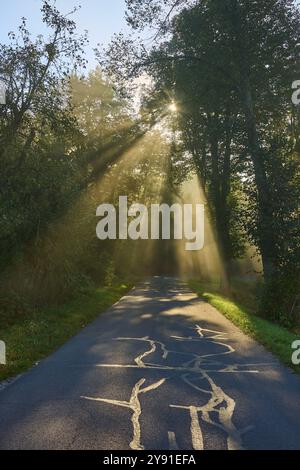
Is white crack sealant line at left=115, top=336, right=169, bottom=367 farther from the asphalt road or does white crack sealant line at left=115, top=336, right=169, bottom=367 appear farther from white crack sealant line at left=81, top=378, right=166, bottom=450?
white crack sealant line at left=81, top=378, right=166, bottom=450

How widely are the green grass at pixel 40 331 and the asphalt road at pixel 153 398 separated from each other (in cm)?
41

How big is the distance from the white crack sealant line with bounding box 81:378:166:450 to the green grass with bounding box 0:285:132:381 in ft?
8.13

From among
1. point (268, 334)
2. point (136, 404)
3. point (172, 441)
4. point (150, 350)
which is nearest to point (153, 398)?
point (136, 404)

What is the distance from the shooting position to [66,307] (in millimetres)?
20547

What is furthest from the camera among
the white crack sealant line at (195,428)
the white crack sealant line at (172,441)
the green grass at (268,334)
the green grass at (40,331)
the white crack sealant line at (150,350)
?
the green grass at (268,334)

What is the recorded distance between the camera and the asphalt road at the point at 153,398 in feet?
18.4

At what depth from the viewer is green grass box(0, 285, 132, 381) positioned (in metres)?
10.1

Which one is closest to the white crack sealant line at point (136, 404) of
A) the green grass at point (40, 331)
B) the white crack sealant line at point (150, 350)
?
the white crack sealant line at point (150, 350)

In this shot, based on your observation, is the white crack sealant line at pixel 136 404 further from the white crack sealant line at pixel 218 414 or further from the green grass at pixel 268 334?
the green grass at pixel 268 334

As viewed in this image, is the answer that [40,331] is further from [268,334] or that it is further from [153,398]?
[153,398]

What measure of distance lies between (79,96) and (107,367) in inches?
1427

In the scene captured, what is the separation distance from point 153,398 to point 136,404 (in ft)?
1.42

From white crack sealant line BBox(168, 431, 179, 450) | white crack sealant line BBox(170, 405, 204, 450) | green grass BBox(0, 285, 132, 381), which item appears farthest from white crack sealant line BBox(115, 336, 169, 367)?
white crack sealant line BBox(168, 431, 179, 450)
